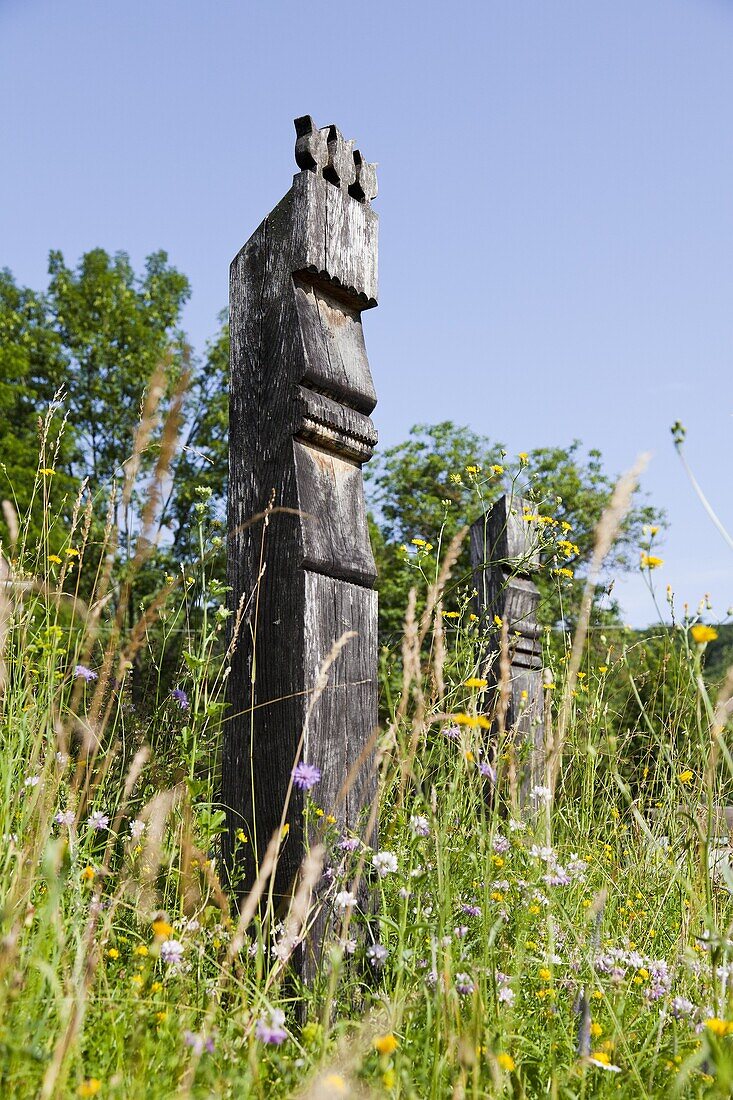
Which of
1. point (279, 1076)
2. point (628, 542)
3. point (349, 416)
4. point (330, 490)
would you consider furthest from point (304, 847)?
point (628, 542)

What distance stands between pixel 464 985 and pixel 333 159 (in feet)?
6.25

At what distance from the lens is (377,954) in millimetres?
1683

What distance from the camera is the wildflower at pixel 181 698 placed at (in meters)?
2.54

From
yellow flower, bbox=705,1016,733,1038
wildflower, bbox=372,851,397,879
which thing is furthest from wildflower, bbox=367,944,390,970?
yellow flower, bbox=705,1016,733,1038

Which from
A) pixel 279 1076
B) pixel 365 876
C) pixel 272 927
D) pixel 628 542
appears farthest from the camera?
pixel 628 542

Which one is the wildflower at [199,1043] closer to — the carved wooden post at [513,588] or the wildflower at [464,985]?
the wildflower at [464,985]

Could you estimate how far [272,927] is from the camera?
1753mm

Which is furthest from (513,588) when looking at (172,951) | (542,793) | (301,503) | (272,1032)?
(272,1032)

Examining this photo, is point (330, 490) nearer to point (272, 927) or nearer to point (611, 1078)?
point (272, 927)

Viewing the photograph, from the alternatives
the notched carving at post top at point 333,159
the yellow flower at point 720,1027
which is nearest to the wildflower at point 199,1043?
the yellow flower at point 720,1027

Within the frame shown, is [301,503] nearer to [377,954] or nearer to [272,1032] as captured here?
[377,954]

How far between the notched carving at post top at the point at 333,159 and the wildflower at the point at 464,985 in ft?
6.01

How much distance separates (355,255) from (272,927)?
5.22 feet

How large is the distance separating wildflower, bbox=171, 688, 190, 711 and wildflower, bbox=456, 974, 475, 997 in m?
1.17
